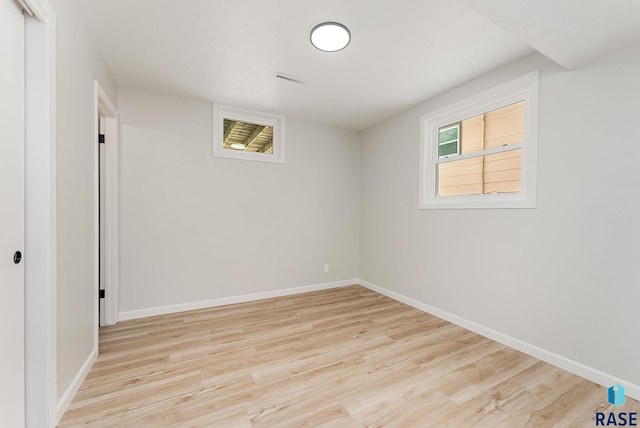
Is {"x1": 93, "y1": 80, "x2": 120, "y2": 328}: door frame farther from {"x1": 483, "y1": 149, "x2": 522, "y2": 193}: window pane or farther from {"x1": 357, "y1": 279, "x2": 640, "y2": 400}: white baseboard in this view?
{"x1": 483, "y1": 149, "x2": 522, "y2": 193}: window pane

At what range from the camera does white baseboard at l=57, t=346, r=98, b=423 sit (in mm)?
1497

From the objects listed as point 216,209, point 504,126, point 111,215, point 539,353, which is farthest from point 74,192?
point 539,353

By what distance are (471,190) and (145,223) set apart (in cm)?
368

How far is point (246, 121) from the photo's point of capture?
11.6 feet

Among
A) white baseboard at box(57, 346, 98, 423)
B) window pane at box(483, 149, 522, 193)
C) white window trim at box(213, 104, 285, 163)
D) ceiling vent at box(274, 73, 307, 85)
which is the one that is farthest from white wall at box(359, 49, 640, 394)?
white baseboard at box(57, 346, 98, 423)

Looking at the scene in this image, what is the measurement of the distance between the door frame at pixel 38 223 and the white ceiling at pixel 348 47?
0.71 m

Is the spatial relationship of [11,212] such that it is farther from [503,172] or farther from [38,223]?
[503,172]

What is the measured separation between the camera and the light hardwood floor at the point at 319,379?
1.52 metres

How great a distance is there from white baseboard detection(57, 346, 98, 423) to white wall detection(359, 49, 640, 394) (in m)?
3.28

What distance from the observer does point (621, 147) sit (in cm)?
176

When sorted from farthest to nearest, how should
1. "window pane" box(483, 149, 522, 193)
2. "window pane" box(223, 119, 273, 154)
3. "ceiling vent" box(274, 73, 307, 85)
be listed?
"window pane" box(223, 119, 273, 154) → "ceiling vent" box(274, 73, 307, 85) → "window pane" box(483, 149, 522, 193)

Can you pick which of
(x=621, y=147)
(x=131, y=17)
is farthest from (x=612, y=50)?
(x=131, y=17)

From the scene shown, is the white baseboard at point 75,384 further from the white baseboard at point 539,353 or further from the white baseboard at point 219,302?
the white baseboard at point 539,353

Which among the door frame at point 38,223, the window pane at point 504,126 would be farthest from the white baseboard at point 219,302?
the window pane at point 504,126
